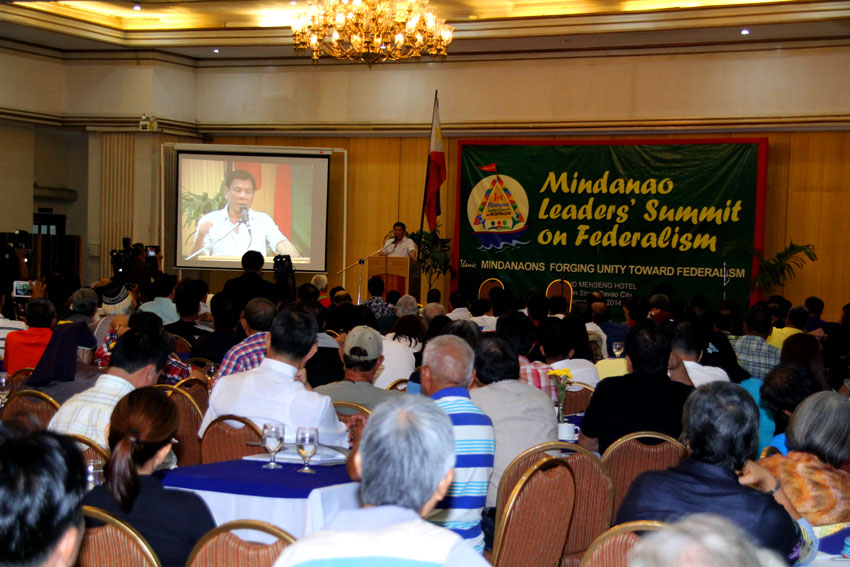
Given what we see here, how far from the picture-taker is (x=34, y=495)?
54.5 inches

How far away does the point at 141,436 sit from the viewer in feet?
7.76

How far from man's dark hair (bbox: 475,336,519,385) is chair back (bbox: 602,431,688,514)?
57 cm

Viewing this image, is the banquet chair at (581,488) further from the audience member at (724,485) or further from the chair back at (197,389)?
the chair back at (197,389)

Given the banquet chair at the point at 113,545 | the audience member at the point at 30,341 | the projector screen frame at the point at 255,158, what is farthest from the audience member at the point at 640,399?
the projector screen frame at the point at 255,158

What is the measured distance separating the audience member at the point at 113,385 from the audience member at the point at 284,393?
11.0 inches

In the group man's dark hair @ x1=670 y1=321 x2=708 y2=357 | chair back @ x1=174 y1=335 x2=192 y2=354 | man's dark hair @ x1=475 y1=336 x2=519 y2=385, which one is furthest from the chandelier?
man's dark hair @ x1=475 y1=336 x2=519 y2=385

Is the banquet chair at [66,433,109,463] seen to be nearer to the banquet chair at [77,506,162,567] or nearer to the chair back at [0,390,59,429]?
the banquet chair at [77,506,162,567]

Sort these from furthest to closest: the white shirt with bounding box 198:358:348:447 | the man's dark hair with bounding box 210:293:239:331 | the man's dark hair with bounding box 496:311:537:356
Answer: the man's dark hair with bounding box 210:293:239:331, the man's dark hair with bounding box 496:311:537:356, the white shirt with bounding box 198:358:348:447

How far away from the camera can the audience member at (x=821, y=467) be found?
9.38ft

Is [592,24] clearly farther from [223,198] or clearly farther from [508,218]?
[223,198]

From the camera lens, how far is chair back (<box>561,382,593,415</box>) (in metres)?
4.90

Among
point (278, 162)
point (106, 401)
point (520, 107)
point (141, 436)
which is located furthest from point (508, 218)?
point (141, 436)

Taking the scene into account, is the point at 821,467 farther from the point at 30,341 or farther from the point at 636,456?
the point at 30,341

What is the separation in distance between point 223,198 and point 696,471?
11.9 m
